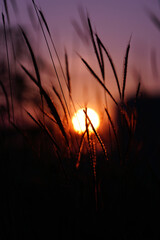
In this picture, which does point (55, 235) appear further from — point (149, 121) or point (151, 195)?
point (149, 121)

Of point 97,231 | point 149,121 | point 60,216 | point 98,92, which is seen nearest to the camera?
point 97,231

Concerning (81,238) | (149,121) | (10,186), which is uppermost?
(149,121)

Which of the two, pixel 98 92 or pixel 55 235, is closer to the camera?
pixel 55 235

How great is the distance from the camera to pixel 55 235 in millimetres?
644

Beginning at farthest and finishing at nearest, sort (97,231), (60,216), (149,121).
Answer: (149,121)
(60,216)
(97,231)

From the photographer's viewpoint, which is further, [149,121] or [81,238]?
[149,121]

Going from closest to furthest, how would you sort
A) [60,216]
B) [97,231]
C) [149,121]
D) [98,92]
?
[97,231]
[60,216]
[98,92]
[149,121]

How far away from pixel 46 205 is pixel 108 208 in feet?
0.65

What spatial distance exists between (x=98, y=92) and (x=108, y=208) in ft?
1.85

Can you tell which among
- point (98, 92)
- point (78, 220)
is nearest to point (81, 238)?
point (78, 220)

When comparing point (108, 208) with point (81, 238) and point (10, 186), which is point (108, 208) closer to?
point (81, 238)

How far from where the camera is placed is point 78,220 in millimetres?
636

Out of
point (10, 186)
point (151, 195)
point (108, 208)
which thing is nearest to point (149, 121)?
point (151, 195)

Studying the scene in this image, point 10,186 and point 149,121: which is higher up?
point 149,121
